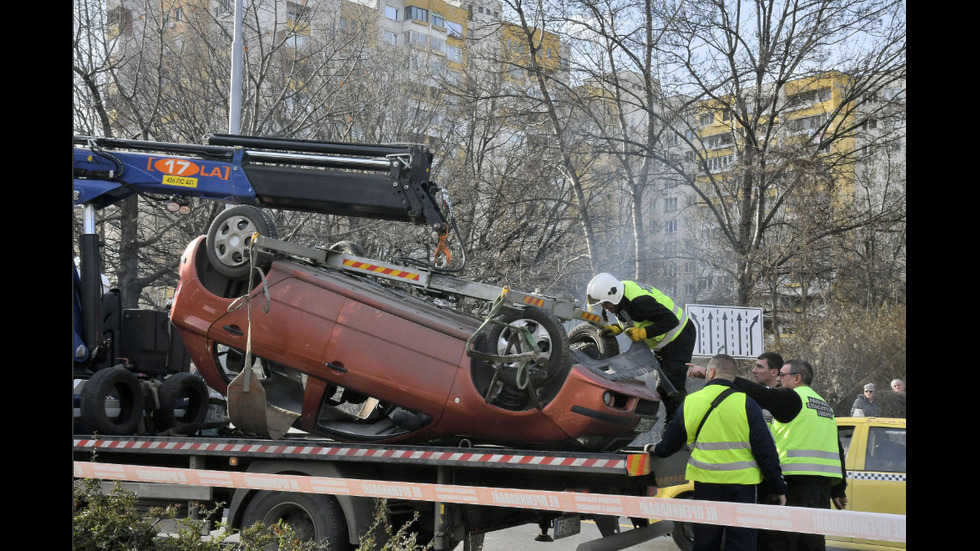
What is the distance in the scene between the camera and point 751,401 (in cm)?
601

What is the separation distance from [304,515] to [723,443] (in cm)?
314

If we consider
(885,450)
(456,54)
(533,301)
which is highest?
(456,54)

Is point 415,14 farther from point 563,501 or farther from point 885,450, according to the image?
point 563,501

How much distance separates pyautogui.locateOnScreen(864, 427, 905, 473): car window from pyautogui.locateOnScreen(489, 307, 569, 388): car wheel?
346 cm

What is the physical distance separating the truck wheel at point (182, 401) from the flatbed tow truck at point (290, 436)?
0.02m

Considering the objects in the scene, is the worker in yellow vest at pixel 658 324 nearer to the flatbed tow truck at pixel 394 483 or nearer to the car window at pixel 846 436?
the flatbed tow truck at pixel 394 483

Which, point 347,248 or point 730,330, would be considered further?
point 730,330

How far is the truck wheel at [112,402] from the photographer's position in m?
7.52

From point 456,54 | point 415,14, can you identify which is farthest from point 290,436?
point 415,14

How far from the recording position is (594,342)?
797 cm

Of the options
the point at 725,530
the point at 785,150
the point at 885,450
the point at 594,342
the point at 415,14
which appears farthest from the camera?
the point at 415,14
